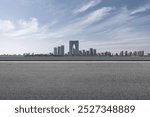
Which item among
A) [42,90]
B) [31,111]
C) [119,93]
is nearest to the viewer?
[31,111]

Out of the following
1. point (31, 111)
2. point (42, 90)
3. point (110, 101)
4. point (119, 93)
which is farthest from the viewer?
point (42, 90)

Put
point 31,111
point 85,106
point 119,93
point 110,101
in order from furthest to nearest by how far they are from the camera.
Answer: point 119,93 < point 110,101 < point 85,106 < point 31,111

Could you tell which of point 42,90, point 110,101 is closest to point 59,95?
point 42,90

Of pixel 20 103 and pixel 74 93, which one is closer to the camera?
pixel 20 103

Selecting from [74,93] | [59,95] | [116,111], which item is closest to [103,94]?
[74,93]

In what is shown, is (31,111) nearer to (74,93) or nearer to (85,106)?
(85,106)

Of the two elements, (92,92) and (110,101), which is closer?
(110,101)

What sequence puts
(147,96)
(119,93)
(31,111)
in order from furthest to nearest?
(119,93) → (147,96) → (31,111)

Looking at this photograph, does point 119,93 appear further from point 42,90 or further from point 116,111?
point 42,90

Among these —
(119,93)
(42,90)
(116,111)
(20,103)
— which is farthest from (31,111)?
(119,93)
